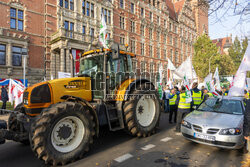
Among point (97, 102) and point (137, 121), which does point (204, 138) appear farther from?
point (97, 102)

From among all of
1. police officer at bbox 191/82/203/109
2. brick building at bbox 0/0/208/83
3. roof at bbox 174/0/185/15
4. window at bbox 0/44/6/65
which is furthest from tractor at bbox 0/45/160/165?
roof at bbox 174/0/185/15

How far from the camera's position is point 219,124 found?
4.16 m

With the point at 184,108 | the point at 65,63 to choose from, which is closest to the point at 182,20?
the point at 65,63

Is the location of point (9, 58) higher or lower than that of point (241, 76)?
higher

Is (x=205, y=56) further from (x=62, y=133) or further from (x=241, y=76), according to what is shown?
(x=62, y=133)

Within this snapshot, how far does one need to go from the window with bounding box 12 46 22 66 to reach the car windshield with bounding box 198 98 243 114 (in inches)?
682

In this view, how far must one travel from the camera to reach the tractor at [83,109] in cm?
333

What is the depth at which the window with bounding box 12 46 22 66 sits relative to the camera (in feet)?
51.8

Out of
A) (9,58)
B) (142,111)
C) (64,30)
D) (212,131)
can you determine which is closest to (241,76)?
(212,131)

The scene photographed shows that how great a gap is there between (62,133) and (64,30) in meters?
14.9

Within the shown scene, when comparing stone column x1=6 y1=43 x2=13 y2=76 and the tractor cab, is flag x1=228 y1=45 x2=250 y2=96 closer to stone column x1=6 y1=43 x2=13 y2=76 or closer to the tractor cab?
the tractor cab

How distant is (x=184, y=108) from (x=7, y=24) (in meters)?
17.6

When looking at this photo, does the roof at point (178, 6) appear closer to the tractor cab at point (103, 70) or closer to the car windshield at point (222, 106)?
the car windshield at point (222, 106)

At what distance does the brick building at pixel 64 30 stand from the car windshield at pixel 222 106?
3108 millimetres
